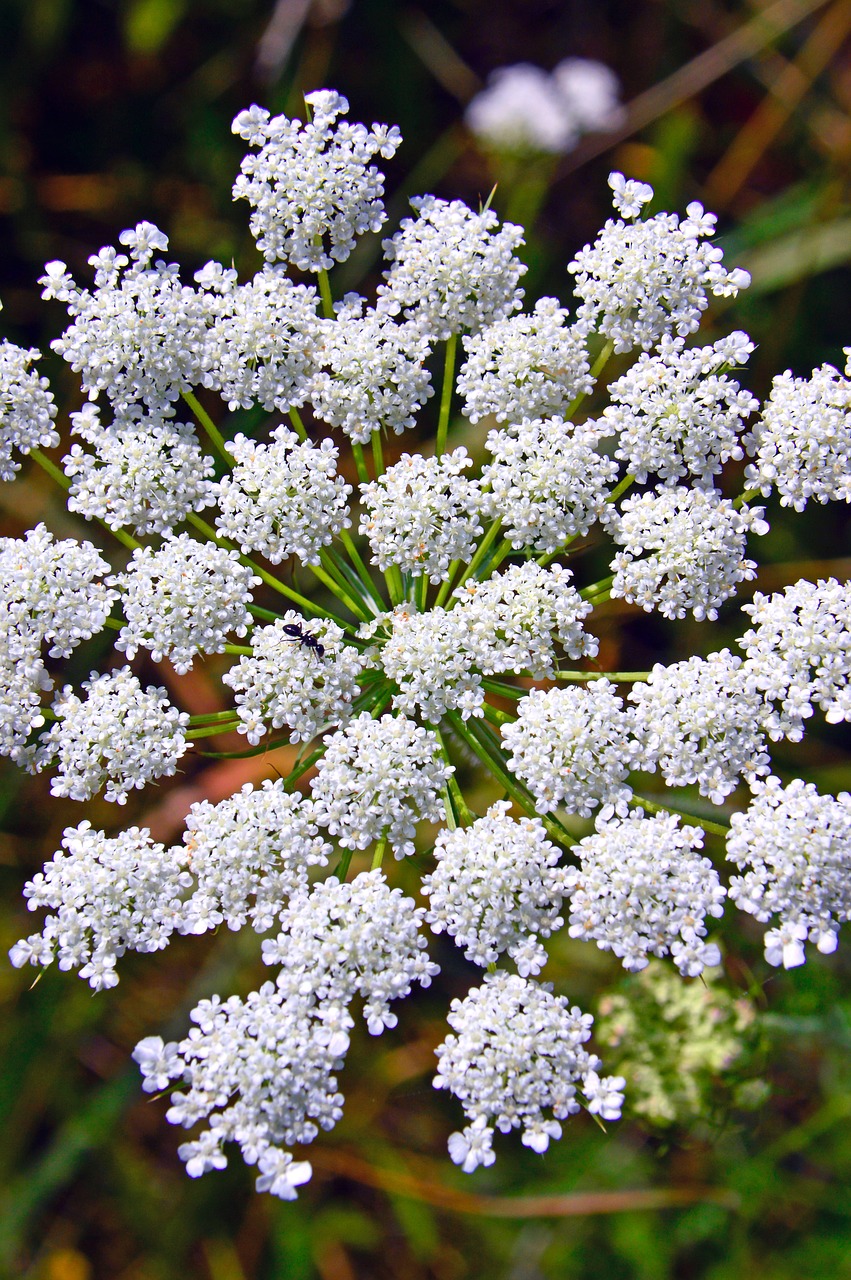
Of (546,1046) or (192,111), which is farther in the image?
(192,111)

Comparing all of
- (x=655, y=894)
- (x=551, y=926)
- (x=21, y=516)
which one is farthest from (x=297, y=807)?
(x=21, y=516)

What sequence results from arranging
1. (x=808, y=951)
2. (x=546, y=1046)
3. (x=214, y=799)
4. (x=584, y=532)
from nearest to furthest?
(x=546, y=1046), (x=584, y=532), (x=808, y=951), (x=214, y=799)

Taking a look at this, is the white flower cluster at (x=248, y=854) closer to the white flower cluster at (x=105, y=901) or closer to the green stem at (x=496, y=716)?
the white flower cluster at (x=105, y=901)

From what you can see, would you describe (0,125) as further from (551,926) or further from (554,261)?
(551,926)

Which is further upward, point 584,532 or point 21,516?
point 21,516

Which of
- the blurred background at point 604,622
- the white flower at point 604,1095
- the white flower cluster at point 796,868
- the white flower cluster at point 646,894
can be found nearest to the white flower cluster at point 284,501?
the white flower cluster at point 646,894

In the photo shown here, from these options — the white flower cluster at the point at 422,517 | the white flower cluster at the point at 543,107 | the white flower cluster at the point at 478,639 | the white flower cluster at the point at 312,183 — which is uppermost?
the white flower cluster at the point at 543,107
